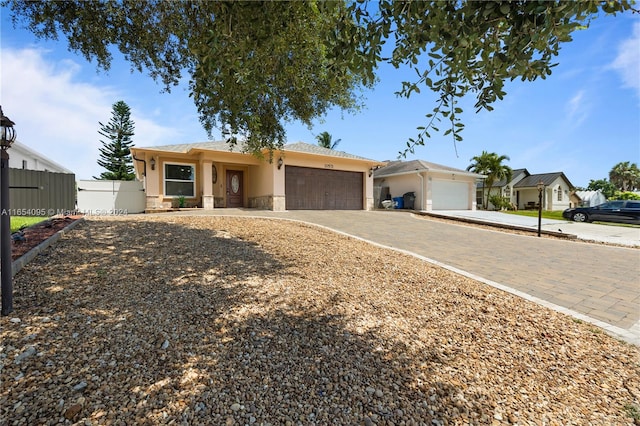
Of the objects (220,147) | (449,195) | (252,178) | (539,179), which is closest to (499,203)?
(539,179)

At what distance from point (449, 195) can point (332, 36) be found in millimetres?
19997

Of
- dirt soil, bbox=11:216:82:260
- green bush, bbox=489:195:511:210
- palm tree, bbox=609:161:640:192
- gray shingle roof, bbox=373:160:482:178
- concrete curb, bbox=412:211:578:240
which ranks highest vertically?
palm tree, bbox=609:161:640:192

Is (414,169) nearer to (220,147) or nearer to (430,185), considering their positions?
(430,185)

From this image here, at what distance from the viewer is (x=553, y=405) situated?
2.12 m

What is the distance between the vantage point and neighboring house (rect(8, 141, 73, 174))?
15696 millimetres

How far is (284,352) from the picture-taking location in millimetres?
2430

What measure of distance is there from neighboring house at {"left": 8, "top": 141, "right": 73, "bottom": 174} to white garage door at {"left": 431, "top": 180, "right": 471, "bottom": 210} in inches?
915

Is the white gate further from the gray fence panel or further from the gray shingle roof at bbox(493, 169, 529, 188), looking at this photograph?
the gray shingle roof at bbox(493, 169, 529, 188)

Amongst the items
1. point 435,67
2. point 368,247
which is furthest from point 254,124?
point 435,67

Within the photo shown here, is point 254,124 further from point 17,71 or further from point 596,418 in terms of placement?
point 596,418

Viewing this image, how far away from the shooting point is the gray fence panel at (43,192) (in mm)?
11906

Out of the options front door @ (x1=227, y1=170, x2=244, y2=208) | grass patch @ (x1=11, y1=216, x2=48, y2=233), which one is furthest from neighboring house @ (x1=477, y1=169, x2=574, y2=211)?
grass patch @ (x1=11, y1=216, x2=48, y2=233)

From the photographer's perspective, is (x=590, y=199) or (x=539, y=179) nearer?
(x=539, y=179)

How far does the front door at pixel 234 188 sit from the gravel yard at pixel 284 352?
12.7m
